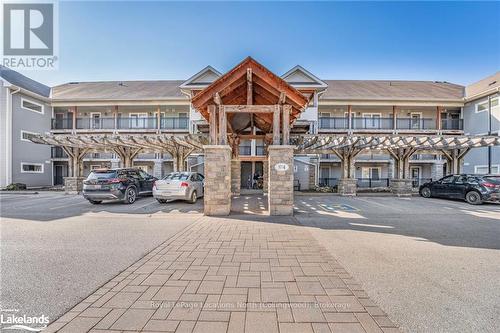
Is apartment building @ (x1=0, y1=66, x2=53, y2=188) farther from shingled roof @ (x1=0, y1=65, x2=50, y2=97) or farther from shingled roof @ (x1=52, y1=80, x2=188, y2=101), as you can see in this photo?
shingled roof @ (x1=52, y1=80, x2=188, y2=101)

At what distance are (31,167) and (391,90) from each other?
32.5 metres

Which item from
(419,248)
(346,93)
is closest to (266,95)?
(419,248)

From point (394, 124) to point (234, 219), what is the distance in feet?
64.2

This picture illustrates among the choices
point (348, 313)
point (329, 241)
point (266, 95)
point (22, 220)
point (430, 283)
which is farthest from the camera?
point (266, 95)

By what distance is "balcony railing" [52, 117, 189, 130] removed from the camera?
21.6m

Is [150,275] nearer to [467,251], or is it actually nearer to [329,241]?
[329,241]

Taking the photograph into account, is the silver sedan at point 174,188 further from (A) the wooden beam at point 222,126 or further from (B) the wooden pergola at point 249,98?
(A) the wooden beam at point 222,126

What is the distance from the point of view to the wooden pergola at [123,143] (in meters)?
12.9

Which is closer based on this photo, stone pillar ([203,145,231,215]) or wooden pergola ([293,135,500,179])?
stone pillar ([203,145,231,215])

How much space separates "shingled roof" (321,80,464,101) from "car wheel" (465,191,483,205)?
35.7 feet

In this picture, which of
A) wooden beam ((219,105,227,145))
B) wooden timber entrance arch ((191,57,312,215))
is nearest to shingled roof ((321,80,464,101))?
wooden timber entrance arch ((191,57,312,215))

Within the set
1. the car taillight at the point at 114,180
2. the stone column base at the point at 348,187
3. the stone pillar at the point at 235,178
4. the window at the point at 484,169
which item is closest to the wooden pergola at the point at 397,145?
the stone column base at the point at 348,187

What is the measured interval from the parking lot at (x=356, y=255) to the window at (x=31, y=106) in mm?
15629

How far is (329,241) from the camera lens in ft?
17.6
